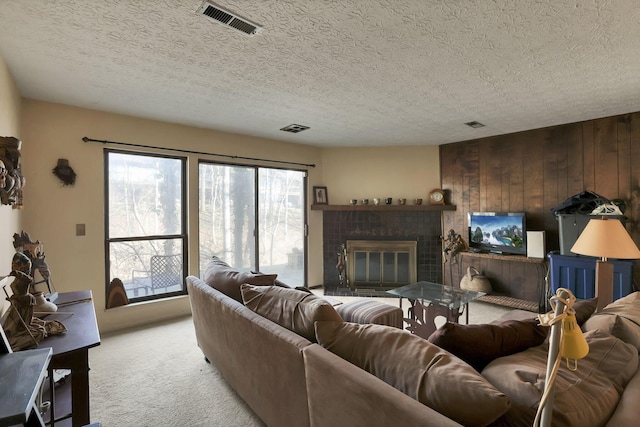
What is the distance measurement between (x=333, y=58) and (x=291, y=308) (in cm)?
166

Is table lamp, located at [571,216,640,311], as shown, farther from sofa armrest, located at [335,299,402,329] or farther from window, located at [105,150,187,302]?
window, located at [105,150,187,302]

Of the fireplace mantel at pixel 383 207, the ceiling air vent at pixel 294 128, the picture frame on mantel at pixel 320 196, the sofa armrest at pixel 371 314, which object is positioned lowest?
the sofa armrest at pixel 371 314

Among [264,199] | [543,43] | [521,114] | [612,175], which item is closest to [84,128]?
[264,199]

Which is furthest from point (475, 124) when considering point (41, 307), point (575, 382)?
point (41, 307)

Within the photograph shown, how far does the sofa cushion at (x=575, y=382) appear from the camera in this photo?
0.87m

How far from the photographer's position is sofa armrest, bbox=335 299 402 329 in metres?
1.97

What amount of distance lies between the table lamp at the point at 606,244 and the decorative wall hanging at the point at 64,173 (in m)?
4.44

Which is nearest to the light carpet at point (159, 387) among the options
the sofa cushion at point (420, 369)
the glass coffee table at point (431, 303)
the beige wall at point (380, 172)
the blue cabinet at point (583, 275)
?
the sofa cushion at point (420, 369)

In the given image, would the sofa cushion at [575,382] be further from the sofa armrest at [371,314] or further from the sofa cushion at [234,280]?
the sofa cushion at [234,280]

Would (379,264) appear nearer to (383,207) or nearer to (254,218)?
(383,207)

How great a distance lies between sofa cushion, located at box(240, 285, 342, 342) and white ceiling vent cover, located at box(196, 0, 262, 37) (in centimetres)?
152

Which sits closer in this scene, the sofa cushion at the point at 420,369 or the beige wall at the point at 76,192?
the sofa cushion at the point at 420,369

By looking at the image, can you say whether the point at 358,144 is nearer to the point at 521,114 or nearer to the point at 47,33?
the point at 521,114

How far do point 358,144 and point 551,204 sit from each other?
273cm
